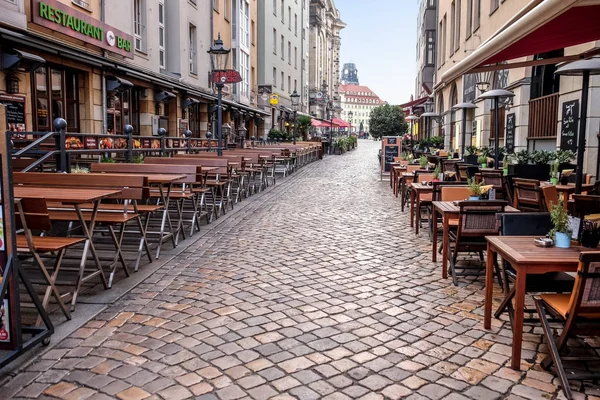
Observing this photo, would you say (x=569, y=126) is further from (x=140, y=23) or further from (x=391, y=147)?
(x=140, y=23)

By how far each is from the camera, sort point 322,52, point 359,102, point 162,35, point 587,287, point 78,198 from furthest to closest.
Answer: point 359,102 → point 322,52 → point 162,35 → point 78,198 → point 587,287

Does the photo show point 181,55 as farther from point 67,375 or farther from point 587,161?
point 67,375

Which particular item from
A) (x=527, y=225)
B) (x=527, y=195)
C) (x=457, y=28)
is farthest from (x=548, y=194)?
(x=457, y=28)

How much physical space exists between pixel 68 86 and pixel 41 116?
1718 mm

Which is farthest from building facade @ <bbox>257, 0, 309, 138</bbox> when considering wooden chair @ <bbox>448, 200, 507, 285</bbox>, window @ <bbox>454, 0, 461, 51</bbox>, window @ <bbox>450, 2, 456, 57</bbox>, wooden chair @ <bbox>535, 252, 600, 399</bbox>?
wooden chair @ <bbox>535, 252, 600, 399</bbox>

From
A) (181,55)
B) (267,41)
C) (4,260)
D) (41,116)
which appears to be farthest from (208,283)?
(267,41)

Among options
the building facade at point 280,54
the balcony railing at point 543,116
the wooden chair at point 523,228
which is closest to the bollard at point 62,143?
the wooden chair at point 523,228

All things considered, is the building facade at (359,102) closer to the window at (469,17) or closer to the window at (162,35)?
the window at (469,17)

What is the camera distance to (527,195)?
296 inches

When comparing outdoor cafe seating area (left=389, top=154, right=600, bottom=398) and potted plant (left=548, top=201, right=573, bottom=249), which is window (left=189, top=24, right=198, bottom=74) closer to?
outdoor cafe seating area (left=389, top=154, right=600, bottom=398)

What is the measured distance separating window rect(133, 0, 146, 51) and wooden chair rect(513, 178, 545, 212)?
15056 millimetres

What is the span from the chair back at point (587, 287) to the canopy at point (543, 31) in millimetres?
1397

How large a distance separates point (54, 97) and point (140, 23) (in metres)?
6.48

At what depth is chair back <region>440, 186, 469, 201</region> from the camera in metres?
7.11
